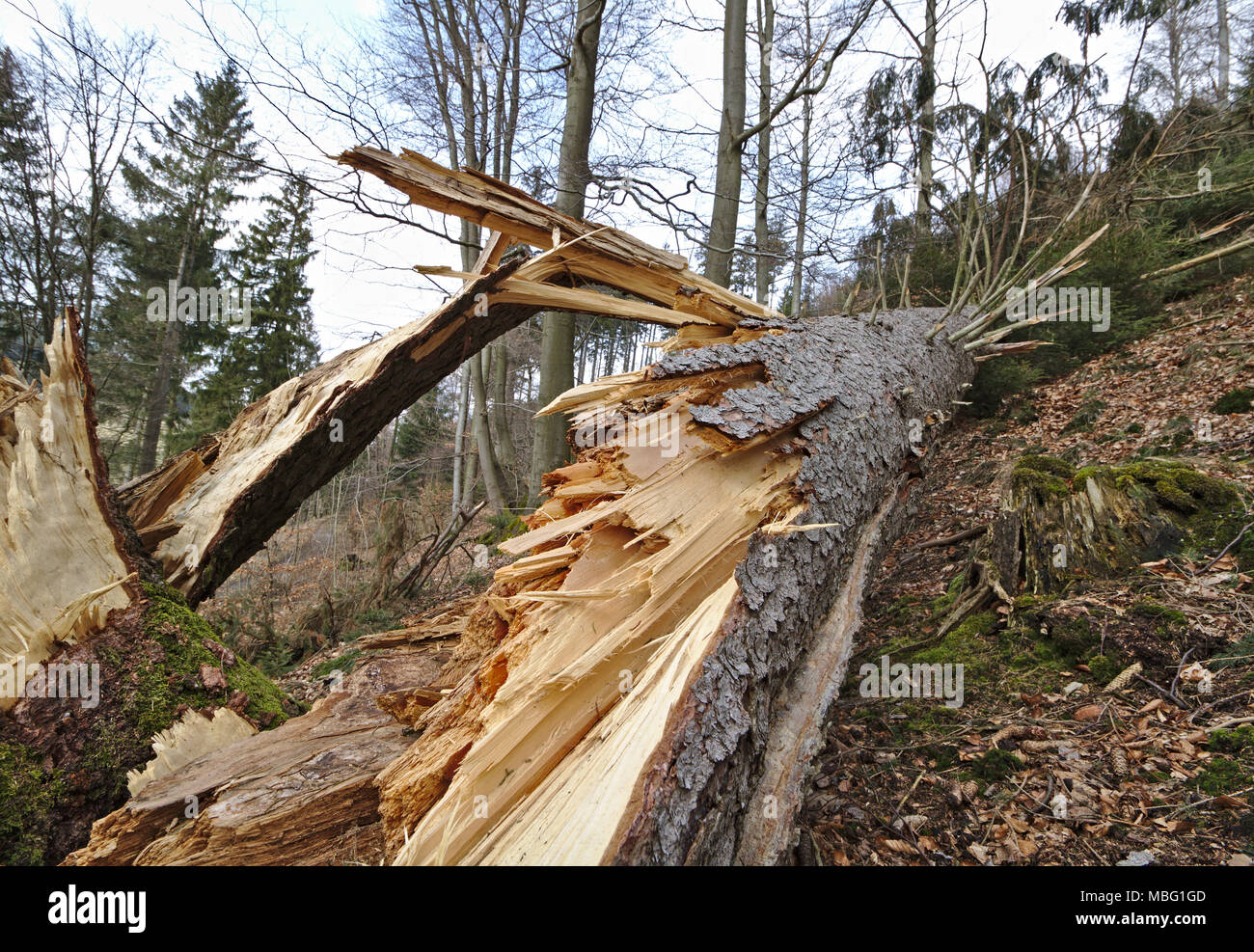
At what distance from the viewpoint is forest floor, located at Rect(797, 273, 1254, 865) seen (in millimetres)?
1610

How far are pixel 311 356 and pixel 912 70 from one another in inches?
563

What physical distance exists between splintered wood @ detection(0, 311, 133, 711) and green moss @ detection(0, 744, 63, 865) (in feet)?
0.64

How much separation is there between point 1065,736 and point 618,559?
1769 millimetres

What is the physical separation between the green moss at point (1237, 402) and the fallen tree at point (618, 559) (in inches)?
96.0

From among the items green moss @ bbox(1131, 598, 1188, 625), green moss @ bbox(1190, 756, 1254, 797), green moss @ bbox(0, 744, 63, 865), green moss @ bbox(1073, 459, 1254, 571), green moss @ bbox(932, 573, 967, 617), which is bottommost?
green moss @ bbox(0, 744, 63, 865)

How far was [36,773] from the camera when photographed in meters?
1.76

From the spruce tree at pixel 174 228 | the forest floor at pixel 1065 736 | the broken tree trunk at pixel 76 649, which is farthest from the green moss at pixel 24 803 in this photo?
the spruce tree at pixel 174 228

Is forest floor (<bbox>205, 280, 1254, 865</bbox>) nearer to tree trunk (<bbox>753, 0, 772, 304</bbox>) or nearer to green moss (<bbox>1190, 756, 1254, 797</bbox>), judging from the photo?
green moss (<bbox>1190, 756, 1254, 797</bbox>)

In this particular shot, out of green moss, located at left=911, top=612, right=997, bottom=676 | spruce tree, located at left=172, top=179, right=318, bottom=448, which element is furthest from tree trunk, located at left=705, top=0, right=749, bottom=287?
spruce tree, located at left=172, top=179, right=318, bottom=448

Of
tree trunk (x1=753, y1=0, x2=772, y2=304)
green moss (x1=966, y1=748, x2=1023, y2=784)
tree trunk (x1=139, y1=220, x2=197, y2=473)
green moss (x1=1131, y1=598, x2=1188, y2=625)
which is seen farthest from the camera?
tree trunk (x1=139, y1=220, x2=197, y2=473)

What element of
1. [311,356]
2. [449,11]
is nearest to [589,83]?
[449,11]

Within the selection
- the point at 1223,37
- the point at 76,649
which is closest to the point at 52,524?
the point at 76,649

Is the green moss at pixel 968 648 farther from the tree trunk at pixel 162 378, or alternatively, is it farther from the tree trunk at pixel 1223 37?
the tree trunk at pixel 1223 37
